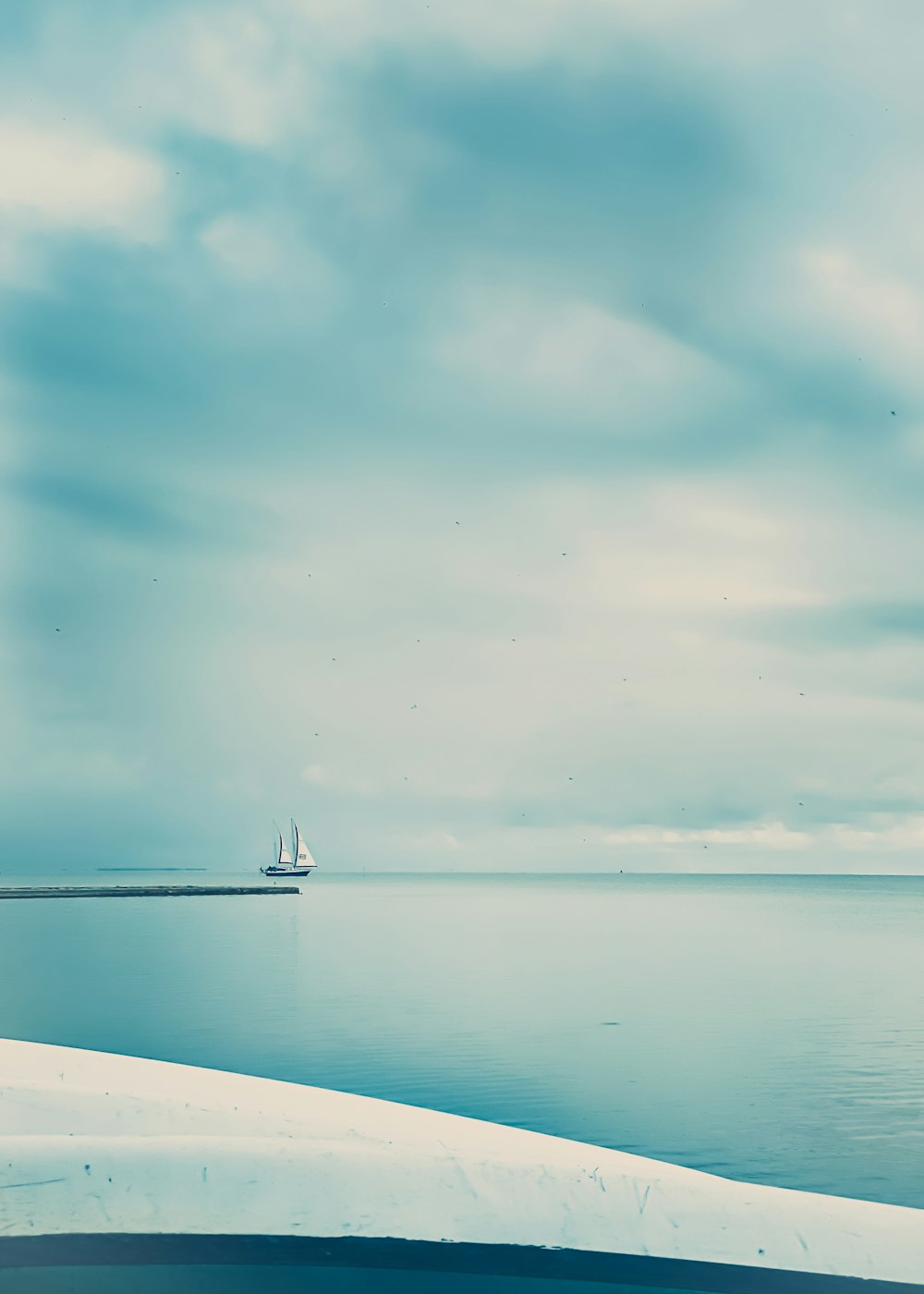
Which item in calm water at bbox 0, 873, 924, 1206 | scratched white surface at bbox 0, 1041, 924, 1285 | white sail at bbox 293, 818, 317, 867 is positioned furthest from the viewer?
white sail at bbox 293, 818, 317, 867

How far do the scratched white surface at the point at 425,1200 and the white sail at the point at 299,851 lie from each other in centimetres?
13416

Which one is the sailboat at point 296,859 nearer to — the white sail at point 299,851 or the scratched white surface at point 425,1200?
the white sail at point 299,851

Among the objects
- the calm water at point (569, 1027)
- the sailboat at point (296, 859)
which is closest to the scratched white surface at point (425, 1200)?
the calm water at point (569, 1027)

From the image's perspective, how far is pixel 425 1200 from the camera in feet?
27.5

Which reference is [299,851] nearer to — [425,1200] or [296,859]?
[296,859]

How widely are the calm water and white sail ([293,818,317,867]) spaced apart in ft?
269

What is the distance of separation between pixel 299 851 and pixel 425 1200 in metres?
138

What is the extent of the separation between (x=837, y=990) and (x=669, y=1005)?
7.67 metres

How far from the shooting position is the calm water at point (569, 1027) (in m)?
16.0

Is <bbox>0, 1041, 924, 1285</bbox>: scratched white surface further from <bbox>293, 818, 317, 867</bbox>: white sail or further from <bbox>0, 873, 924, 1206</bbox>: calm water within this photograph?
<bbox>293, 818, 317, 867</bbox>: white sail

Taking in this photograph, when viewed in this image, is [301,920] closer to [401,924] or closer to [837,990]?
[401,924]

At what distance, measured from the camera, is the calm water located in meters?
16.0

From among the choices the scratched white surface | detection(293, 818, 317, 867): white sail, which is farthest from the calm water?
detection(293, 818, 317, 867): white sail

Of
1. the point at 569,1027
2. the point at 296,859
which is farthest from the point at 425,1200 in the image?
the point at 296,859
